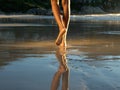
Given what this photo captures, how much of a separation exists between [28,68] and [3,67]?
30 cm

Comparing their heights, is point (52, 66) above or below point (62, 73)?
below

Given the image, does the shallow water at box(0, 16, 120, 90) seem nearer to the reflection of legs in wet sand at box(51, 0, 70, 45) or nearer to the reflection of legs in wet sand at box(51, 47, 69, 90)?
the reflection of legs in wet sand at box(51, 47, 69, 90)

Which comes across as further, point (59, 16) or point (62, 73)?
point (59, 16)

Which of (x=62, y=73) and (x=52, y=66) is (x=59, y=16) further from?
(x=62, y=73)

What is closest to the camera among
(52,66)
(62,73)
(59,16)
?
(62,73)

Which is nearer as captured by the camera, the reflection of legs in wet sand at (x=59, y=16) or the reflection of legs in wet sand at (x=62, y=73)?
the reflection of legs in wet sand at (x=62, y=73)

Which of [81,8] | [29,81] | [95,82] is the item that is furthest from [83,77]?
[81,8]

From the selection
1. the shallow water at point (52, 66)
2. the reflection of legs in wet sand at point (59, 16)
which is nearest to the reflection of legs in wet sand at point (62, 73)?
the shallow water at point (52, 66)

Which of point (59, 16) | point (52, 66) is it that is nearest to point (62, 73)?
point (52, 66)

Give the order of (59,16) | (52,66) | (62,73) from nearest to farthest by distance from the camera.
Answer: (62,73)
(52,66)
(59,16)

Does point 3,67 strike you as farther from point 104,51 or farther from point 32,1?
point 32,1

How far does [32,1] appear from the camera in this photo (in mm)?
49625

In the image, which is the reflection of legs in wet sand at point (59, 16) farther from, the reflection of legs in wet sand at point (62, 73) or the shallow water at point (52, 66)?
the reflection of legs in wet sand at point (62, 73)

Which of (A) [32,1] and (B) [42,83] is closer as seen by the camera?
(B) [42,83]
